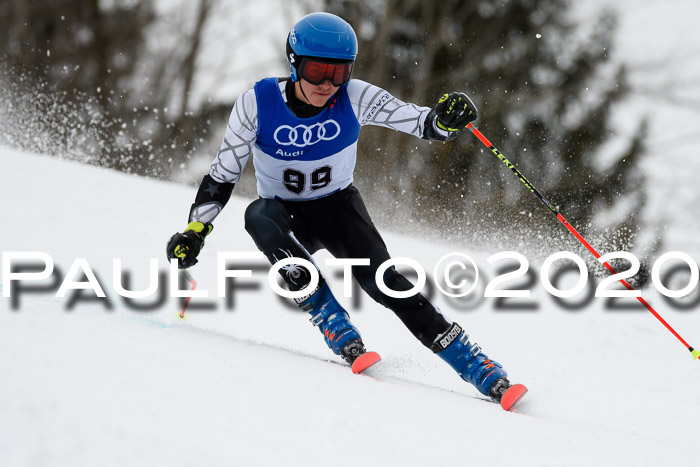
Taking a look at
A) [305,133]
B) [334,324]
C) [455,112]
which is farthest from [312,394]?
[455,112]

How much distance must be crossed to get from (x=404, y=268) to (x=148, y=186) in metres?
3.21

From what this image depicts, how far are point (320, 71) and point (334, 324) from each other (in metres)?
1.20

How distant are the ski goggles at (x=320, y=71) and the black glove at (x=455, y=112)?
0.50 metres

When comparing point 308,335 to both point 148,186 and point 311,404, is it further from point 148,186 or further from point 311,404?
point 148,186

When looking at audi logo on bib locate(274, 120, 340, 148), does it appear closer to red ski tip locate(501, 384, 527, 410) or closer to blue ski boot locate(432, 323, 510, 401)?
blue ski boot locate(432, 323, 510, 401)

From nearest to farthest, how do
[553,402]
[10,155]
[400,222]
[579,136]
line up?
[553,402]
[10,155]
[400,222]
[579,136]

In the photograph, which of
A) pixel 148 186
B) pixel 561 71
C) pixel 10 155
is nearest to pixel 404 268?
pixel 148 186

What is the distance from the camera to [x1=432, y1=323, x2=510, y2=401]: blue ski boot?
297 cm

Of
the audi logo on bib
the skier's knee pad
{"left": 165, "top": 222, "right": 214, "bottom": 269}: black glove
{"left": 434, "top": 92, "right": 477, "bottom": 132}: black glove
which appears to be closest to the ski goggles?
the audi logo on bib

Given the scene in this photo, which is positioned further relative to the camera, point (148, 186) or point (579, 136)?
point (579, 136)

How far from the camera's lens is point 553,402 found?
341 centimetres

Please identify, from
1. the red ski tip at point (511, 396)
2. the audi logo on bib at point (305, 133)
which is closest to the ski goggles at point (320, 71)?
the audi logo on bib at point (305, 133)

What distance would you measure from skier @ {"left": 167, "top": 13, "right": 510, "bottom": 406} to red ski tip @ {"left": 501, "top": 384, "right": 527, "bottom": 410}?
10 centimetres

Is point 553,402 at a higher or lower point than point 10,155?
higher
